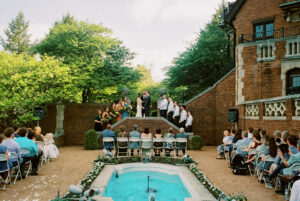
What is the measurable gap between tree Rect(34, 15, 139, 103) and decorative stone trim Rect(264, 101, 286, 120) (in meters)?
10.6

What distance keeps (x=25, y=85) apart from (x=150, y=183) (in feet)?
31.4

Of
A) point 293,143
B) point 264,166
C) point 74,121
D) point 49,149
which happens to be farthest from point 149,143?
point 74,121

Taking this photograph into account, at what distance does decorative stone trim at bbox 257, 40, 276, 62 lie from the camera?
1398 centimetres

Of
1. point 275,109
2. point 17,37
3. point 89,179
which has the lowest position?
point 89,179

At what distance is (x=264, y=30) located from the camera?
17000 millimetres

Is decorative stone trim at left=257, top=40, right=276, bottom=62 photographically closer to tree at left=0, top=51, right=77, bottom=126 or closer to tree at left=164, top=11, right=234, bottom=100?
tree at left=164, top=11, right=234, bottom=100

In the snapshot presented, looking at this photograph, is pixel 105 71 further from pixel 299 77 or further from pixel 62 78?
pixel 299 77

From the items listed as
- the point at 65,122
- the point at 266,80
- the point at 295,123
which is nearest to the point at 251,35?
the point at 266,80

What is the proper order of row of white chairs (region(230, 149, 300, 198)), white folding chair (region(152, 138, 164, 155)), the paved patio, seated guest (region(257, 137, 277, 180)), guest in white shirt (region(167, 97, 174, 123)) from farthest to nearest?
guest in white shirt (region(167, 97, 174, 123)), white folding chair (region(152, 138, 164, 155)), seated guest (region(257, 137, 277, 180)), the paved patio, row of white chairs (region(230, 149, 300, 198))

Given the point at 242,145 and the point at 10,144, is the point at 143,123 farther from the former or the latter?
the point at 10,144

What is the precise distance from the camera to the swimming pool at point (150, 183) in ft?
21.8

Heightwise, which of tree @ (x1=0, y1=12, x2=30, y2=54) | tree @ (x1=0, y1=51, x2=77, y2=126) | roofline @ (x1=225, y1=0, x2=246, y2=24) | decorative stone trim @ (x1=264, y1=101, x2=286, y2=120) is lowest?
decorative stone trim @ (x1=264, y1=101, x2=286, y2=120)

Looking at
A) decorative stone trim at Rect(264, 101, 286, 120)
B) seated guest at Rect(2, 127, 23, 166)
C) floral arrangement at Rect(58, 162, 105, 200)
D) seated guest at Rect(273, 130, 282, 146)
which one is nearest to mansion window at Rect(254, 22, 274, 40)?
decorative stone trim at Rect(264, 101, 286, 120)

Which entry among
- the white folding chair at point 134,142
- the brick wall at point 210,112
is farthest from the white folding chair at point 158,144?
the brick wall at point 210,112
